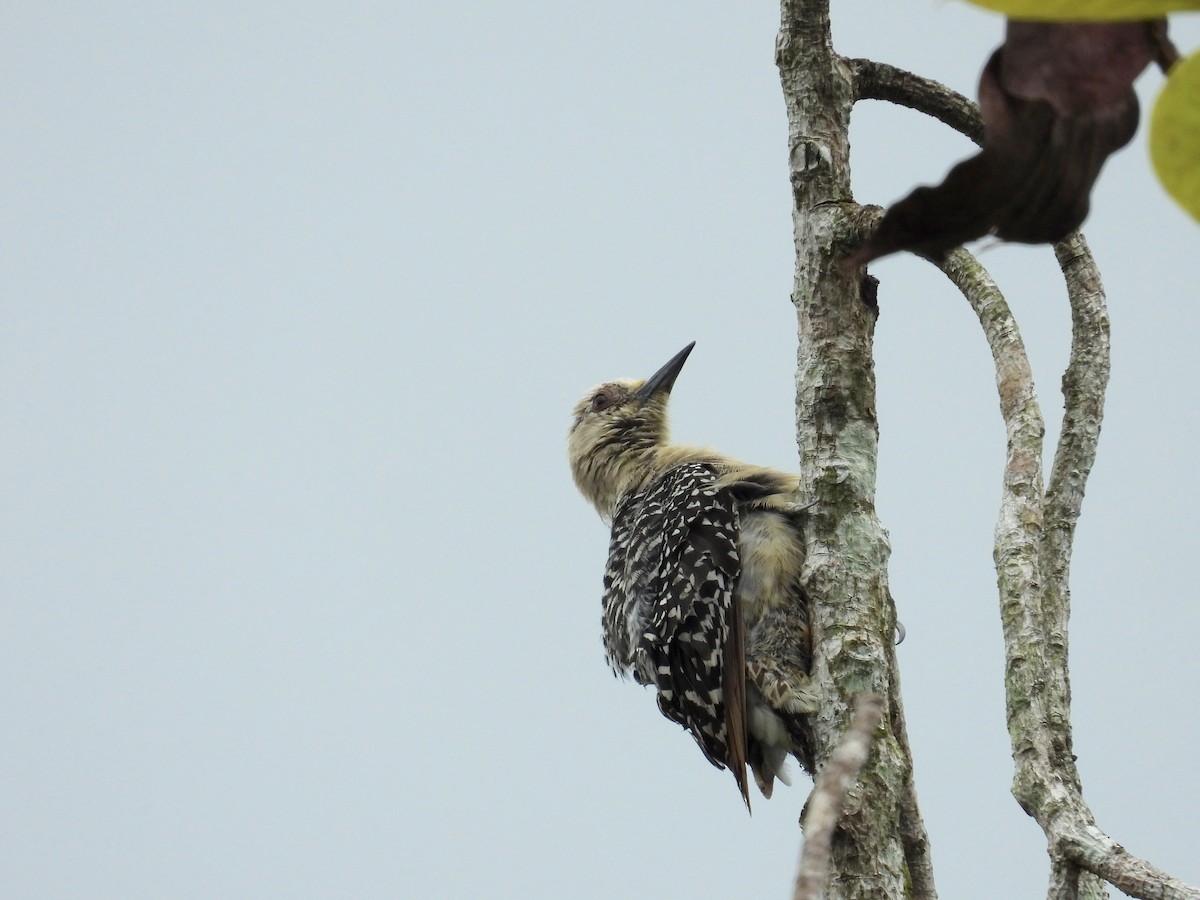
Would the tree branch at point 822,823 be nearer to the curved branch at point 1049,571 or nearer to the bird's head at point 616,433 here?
the curved branch at point 1049,571

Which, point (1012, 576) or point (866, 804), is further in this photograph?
point (1012, 576)

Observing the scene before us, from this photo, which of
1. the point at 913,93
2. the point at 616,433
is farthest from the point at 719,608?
the point at 913,93

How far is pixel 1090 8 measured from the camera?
59 centimetres

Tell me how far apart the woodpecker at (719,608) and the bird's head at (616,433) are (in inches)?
17.5

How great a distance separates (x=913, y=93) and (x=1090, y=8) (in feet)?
12.2

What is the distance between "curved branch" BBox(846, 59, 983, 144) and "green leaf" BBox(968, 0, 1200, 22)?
3527 mm

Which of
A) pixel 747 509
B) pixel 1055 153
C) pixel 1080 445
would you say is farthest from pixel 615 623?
pixel 1055 153

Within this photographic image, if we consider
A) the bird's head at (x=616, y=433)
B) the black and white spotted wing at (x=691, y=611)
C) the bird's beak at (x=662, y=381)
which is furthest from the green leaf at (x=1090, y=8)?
the bird's beak at (x=662, y=381)

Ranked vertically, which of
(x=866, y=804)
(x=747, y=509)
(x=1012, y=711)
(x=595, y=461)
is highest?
(x=595, y=461)

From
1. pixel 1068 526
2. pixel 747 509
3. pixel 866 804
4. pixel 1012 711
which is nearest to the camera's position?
pixel 866 804

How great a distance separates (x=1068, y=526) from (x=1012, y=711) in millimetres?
660

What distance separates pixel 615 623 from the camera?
5523mm

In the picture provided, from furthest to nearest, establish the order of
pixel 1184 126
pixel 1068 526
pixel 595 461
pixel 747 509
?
pixel 595 461 → pixel 747 509 → pixel 1068 526 → pixel 1184 126

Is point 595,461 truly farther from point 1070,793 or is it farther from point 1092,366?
point 1070,793
